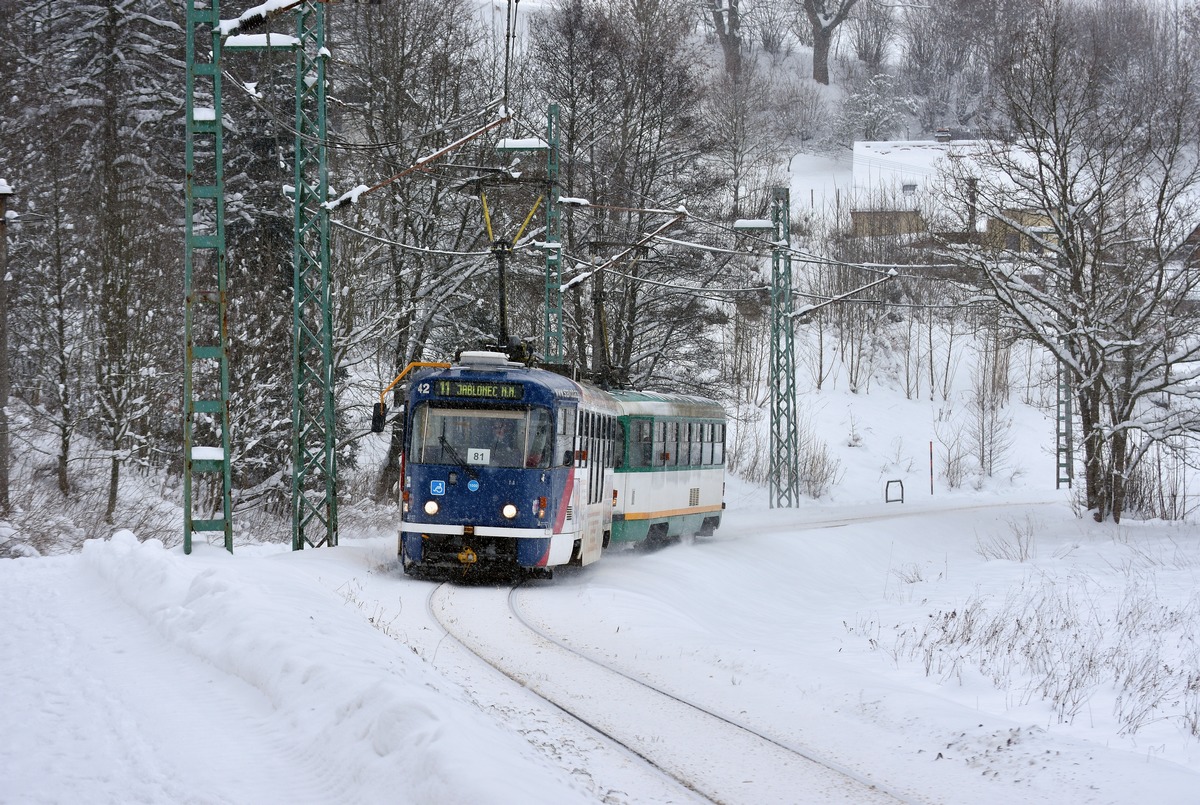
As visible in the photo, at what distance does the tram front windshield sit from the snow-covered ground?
71.6 inches

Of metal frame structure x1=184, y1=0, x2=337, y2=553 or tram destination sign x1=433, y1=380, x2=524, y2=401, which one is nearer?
metal frame structure x1=184, y1=0, x2=337, y2=553

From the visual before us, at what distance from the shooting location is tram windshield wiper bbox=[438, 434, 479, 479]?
18.4 meters

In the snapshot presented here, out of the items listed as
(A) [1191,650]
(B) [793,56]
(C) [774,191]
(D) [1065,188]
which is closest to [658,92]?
(C) [774,191]

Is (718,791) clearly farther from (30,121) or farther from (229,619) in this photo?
(30,121)

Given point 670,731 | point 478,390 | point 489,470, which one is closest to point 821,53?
point 478,390

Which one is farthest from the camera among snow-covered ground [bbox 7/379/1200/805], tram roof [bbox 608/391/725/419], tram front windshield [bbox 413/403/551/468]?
tram roof [bbox 608/391/725/419]

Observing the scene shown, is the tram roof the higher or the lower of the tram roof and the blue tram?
the higher

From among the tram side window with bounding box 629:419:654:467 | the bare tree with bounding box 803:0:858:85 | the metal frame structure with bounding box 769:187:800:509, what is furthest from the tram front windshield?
the bare tree with bounding box 803:0:858:85

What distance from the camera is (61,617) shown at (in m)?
12.6

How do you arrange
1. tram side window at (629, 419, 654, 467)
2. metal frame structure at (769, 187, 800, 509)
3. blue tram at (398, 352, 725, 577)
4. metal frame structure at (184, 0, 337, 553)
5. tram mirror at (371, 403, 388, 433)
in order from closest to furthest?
metal frame structure at (184, 0, 337, 553) → tram mirror at (371, 403, 388, 433) → blue tram at (398, 352, 725, 577) → tram side window at (629, 419, 654, 467) → metal frame structure at (769, 187, 800, 509)

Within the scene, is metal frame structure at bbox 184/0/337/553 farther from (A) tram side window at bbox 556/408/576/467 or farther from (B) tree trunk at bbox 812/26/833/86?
(B) tree trunk at bbox 812/26/833/86

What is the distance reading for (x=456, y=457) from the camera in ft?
60.5

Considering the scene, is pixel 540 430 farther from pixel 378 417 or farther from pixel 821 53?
pixel 821 53

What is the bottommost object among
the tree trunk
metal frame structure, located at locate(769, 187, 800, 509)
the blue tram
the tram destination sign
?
the blue tram
